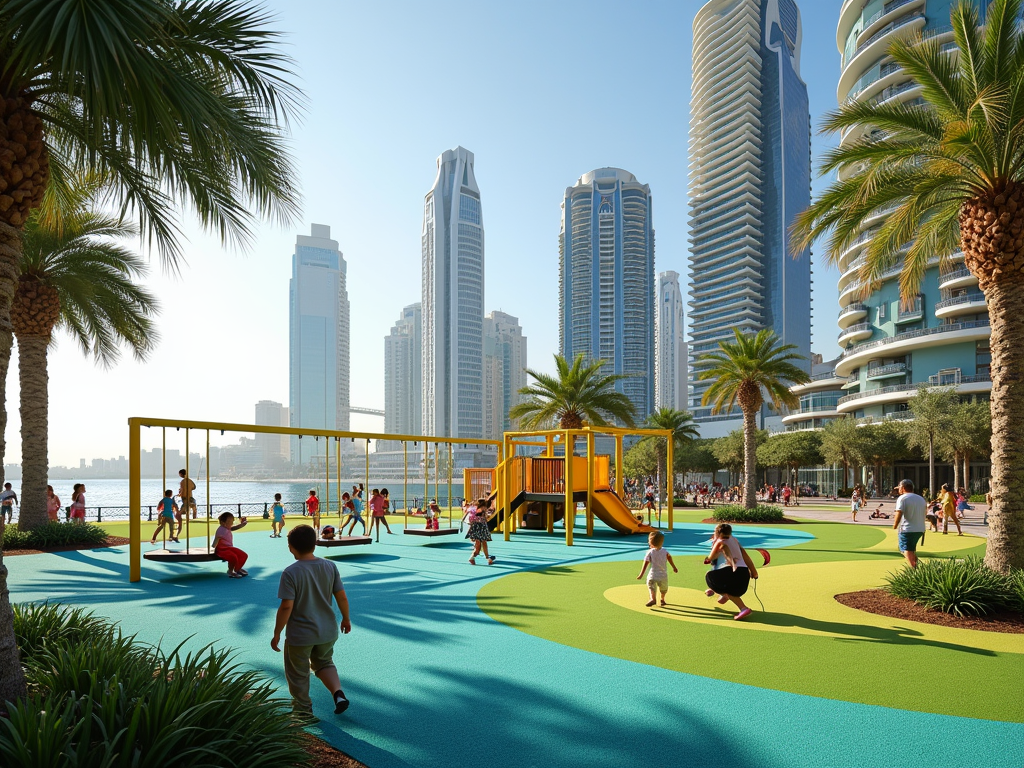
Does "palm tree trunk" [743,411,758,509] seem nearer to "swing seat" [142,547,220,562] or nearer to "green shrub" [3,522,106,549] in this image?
"swing seat" [142,547,220,562]

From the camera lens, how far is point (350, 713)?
5.93 meters

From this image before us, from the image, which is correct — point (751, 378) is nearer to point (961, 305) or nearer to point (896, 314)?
point (961, 305)

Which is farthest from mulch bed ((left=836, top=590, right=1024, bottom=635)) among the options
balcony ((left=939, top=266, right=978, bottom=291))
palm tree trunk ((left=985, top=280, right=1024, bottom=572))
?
balcony ((left=939, top=266, right=978, bottom=291))

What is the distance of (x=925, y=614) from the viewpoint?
9711 mm

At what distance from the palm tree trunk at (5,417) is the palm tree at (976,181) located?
40.1 feet

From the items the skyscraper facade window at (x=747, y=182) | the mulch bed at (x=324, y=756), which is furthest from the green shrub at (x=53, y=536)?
the skyscraper facade window at (x=747, y=182)

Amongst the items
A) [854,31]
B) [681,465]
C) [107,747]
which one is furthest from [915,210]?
[854,31]

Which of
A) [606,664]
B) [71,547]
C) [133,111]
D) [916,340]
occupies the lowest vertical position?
[71,547]

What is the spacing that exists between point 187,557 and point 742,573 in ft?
33.3

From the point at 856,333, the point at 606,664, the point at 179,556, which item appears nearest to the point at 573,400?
the point at 179,556

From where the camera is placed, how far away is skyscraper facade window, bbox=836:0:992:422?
208 feet

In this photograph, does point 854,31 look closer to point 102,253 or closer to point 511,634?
point 102,253

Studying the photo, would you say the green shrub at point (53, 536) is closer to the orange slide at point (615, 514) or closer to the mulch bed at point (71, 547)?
the mulch bed at point (71, 547)

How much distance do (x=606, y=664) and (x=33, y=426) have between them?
17.9m
